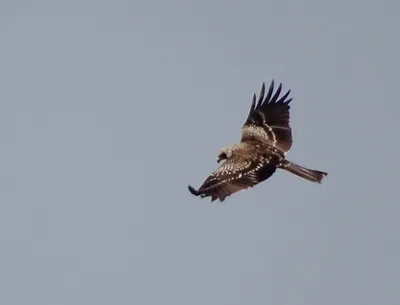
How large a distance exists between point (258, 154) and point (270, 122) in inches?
91.3

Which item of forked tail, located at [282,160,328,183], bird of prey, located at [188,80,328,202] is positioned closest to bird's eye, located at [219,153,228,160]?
bird of prey, located at [188,80,328,202]

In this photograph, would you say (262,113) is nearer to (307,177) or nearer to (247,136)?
(247,136)

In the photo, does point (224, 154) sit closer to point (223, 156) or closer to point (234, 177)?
point (223, 156)

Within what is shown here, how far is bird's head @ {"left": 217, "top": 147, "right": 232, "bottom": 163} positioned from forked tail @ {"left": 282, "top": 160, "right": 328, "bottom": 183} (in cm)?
166

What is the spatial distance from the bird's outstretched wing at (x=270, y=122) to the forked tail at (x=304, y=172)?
1.32 m

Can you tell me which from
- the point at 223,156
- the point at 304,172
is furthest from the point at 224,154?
the point at 304,172

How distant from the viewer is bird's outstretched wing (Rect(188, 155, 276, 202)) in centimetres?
2878

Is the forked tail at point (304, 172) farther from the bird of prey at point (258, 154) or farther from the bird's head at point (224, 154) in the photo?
the bird's head at point (224, 154)

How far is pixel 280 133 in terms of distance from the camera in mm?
33656

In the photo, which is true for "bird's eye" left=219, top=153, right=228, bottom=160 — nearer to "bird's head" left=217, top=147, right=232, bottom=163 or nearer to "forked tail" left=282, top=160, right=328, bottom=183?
"bird's head" left=217, top=147, right=232, bottom=163

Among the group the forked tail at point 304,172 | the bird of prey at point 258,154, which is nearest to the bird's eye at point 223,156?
the bird of prey at point 258,154

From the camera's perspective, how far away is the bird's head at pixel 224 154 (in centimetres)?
3241

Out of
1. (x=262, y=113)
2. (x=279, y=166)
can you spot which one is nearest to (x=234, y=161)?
(x=279, y=166)

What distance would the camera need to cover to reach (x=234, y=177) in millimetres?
30062
